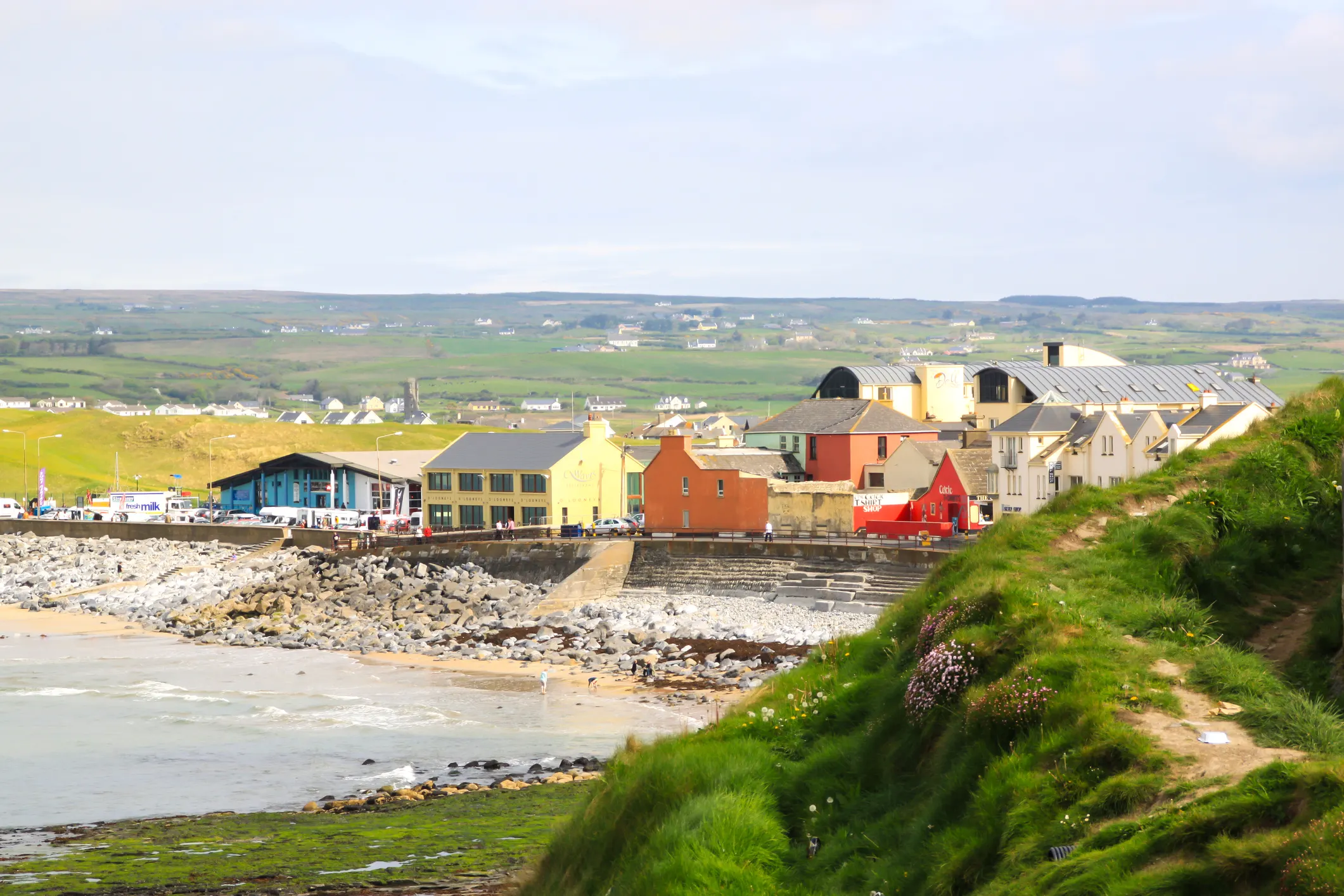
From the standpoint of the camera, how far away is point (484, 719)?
136 ft

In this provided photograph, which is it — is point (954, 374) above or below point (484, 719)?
above

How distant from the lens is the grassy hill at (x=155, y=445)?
433 ft

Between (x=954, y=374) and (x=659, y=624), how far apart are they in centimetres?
4602

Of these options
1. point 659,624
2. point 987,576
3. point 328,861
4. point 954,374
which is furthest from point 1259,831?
point 954,374

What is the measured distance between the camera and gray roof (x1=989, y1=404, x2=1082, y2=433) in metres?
64.6

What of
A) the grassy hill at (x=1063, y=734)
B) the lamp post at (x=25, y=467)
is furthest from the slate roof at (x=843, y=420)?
the lamp post at (x=25, y=467)

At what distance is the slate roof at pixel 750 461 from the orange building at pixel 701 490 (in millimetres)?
61

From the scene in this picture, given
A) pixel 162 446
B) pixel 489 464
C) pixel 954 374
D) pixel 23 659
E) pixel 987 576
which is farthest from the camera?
pixel 162 446

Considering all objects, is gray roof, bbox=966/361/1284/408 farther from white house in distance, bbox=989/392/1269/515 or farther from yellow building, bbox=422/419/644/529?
yellow building, bbox=422/419/644/529

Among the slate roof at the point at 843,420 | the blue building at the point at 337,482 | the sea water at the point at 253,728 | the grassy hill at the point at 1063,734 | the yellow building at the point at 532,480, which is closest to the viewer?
the grassy hill at the point at 1063,734

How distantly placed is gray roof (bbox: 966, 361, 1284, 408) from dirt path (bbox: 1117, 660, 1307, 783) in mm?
73552

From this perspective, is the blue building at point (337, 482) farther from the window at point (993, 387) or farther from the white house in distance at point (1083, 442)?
the white house in distance at point (1083, 442)

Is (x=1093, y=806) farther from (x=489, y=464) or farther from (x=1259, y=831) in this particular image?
(x=489, y=464)

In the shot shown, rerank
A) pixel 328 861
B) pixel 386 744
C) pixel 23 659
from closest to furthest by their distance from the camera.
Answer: pixel 328 861 → pixel 386 744 → pixel 23 659
